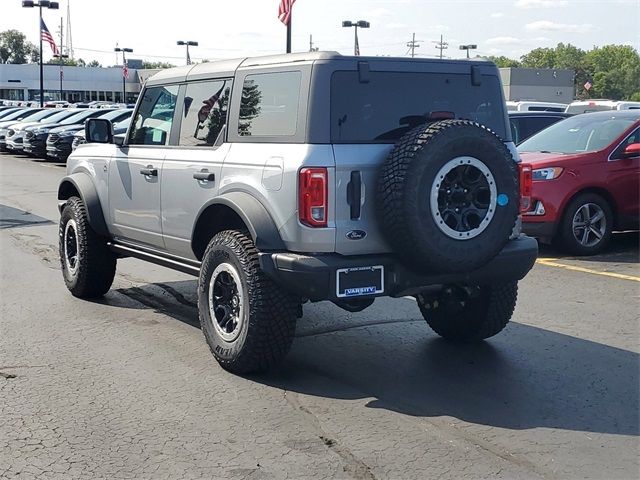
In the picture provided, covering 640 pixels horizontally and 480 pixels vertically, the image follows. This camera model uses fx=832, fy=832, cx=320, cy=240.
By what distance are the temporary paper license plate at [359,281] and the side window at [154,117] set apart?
2.30 meters

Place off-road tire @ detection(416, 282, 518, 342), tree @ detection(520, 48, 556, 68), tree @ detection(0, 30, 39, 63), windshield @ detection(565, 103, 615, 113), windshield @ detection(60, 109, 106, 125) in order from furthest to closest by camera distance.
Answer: tree @ detection(520, 48, 556, 68) → tree @ detection(0, 30, 39, 63) → windshield @ detection(60, 109, 106, 125) → windshield @ detection(565, 103, 615, 113) → off-road tire @ detection(416, 282, 518, 342)

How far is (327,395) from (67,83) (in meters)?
92.7

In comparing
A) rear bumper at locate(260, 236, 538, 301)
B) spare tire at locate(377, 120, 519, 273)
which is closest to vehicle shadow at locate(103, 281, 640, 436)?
rear bumper at locate(260, 236, 538, 301)

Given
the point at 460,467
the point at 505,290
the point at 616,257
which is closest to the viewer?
the point at 460,467

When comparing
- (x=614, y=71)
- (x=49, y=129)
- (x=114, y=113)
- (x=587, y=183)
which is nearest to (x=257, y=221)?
(x=587, y=183)

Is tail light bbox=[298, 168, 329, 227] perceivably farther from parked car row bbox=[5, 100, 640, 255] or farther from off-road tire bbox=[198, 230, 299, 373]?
parked car row bbox=[5, 100, 640, 255]

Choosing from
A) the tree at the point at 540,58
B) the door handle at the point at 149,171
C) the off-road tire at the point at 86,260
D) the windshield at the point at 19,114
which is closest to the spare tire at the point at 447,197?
the door handle at the point at 149,171

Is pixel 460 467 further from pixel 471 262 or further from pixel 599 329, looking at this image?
pixel 599 329

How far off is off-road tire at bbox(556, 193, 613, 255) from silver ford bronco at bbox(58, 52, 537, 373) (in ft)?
13.5

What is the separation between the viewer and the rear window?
5148 mm

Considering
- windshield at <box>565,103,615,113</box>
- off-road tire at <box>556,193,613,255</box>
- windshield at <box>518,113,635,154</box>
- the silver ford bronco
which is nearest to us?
the silver ford bronco

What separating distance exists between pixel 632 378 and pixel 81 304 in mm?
4746

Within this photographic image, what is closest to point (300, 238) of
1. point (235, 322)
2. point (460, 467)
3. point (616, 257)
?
point (235, 322)

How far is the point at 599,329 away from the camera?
6711 millimetres
